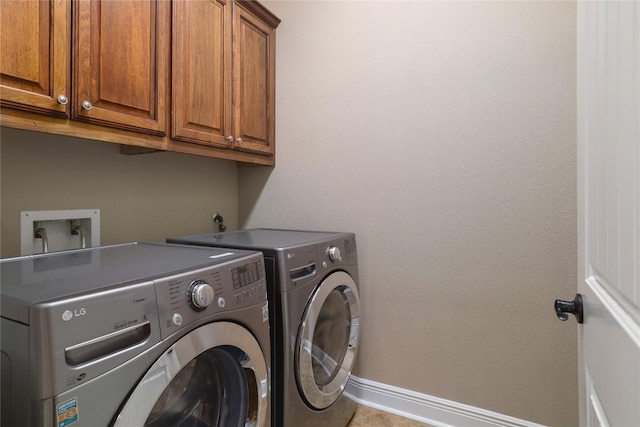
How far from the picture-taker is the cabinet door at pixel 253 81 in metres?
1.75

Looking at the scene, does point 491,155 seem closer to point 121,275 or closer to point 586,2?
point 586,2

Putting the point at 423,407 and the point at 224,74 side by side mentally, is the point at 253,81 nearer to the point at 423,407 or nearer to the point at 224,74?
the point at 224,74

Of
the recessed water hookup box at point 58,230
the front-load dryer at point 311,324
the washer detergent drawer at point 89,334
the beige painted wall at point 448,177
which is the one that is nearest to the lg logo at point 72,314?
the washer detergent drawer at point 89,334

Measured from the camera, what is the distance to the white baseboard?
154cm

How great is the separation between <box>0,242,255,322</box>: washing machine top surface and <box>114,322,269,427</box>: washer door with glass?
0.19 m

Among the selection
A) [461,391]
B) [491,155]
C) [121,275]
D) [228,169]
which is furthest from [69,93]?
[461,391]

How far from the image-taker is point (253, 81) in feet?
6.17

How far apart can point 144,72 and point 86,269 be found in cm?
82

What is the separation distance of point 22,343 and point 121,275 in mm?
226

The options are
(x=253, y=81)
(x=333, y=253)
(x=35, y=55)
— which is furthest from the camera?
(x=253, y=81)

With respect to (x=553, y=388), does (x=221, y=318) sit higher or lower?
higher

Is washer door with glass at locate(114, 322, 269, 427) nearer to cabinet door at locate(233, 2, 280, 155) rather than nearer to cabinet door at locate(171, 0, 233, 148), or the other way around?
cabinet door at locate(171, 0, 233, 148)

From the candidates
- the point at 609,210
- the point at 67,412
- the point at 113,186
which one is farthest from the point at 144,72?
the point at 609,210

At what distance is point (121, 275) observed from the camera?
77cm
